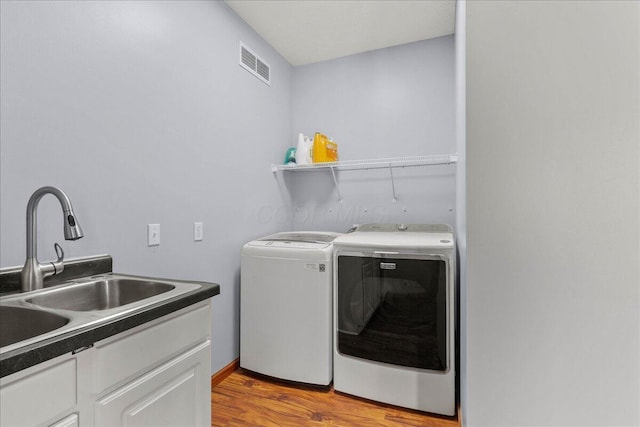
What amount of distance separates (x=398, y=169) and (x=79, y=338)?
2396 millimetres

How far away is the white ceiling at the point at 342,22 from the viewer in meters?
2.18

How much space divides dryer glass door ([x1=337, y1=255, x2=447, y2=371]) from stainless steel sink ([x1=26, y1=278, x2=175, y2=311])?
1.09 metres

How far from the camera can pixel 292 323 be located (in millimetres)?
2057

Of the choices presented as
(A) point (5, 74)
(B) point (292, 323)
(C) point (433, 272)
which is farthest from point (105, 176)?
(C) point (433, 272)

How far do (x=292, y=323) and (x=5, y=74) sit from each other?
1.80m

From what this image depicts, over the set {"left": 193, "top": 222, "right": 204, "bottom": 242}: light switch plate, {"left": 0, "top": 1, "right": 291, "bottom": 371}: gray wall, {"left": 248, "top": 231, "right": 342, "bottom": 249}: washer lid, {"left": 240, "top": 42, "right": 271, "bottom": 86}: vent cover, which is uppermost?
{"left": 240, "top": 42, "right": 271, "bottom": 86}: vent cover

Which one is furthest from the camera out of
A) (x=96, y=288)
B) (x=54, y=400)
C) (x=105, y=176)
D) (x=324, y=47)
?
(x=324, y=47)

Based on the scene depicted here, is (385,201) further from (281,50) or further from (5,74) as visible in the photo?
(5,74)

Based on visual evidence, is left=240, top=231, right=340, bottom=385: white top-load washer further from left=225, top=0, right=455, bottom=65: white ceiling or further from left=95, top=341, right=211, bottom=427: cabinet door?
left=225, top=0, right=455, bottom=65: white ceiling

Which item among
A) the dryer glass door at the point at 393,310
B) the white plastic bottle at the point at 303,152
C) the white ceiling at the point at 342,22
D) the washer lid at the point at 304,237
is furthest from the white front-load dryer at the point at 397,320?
the white ceiling at the point at 342,22

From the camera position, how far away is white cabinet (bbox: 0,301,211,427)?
0.69 meters

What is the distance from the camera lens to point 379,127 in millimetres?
2766

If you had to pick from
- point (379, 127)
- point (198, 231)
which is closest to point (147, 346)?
point (198, 231)

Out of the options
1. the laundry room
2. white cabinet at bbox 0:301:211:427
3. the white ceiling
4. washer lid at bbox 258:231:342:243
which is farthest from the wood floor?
the white ceiling
